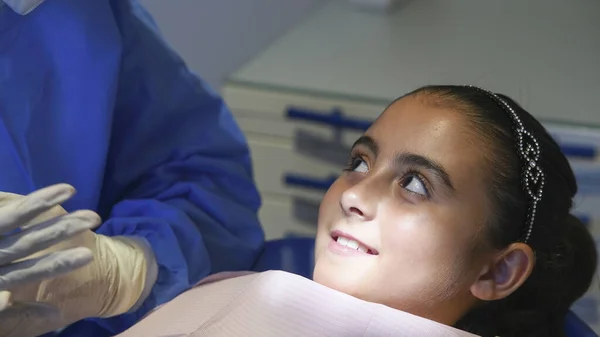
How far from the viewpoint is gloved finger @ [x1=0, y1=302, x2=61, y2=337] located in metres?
0.72

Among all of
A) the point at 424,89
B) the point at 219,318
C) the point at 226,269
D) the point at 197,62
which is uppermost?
the point at 424,89

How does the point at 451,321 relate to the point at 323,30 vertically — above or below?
below

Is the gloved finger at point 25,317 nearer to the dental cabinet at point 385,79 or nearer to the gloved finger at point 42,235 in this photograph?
the gloved finger at point 42,235

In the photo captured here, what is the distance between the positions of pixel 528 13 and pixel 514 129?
2.95ft

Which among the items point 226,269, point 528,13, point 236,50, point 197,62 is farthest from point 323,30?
point 226,269

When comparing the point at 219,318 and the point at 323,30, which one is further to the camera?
the point at 323,30

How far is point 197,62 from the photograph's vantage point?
138 cm

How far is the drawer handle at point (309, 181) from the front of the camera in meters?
1.45

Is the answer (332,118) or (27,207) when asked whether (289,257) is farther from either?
(27,207)

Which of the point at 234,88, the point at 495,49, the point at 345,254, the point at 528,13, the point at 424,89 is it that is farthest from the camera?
the point at 528,13

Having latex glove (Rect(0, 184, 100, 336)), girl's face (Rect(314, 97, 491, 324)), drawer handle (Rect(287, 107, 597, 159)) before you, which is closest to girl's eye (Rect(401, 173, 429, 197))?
girl's face (Rect(314, 97, 491, 324))

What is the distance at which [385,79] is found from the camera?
1385 millimetres

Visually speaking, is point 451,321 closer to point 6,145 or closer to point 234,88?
point 6,145

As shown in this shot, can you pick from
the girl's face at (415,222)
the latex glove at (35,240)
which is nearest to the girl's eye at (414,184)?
the girl's face at (415,222)
